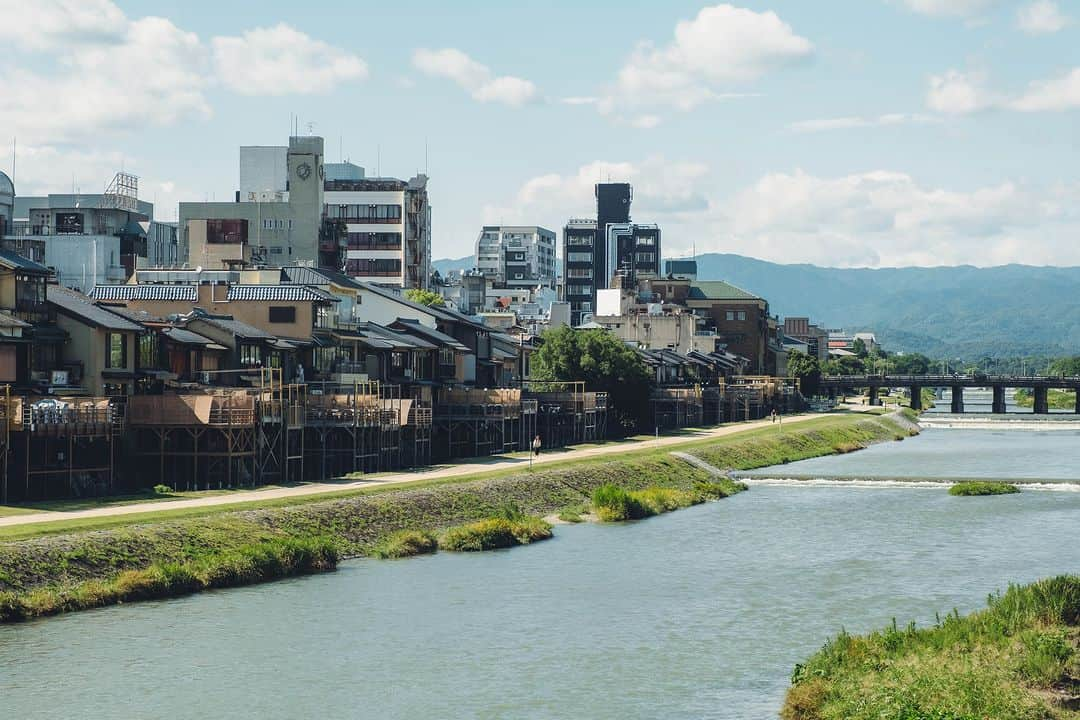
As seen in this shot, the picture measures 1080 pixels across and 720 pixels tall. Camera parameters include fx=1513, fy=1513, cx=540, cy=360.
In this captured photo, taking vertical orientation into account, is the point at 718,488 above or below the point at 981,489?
below

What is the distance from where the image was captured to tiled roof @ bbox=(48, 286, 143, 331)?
65312mm

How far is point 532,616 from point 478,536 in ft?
46.4

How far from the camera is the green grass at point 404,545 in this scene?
5719cm

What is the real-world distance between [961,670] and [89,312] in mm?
44348

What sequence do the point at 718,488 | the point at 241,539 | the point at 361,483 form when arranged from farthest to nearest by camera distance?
1. the point at 718,488
2. the point at 361,483
3. the point at 241,539

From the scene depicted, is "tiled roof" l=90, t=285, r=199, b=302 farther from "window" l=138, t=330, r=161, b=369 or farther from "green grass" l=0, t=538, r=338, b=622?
"green grass" l=0, t=538, r=338, b=622

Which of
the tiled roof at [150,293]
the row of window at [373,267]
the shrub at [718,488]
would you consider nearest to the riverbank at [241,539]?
the shrub at [718,488]

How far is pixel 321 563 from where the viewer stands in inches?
2108

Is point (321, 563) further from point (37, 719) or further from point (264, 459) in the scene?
point (37, 719)

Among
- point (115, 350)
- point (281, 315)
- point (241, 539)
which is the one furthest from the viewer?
point (281, 315)

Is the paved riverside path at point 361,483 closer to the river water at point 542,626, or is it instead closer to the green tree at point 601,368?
the green tree at point 601,368

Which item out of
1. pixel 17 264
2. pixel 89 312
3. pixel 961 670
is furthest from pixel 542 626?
pixel 89 312

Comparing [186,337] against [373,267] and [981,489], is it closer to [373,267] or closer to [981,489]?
[981,489]

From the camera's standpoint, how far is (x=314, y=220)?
13500 cm
